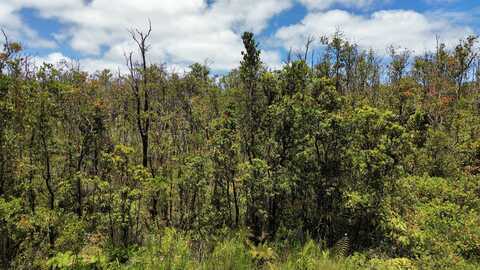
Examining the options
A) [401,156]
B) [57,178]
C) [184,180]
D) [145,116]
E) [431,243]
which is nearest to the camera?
[431,243]

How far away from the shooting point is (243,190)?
970cm

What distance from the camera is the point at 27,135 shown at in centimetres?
844

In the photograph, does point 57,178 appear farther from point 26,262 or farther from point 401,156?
point 401,156

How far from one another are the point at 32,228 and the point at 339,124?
24.3 ft

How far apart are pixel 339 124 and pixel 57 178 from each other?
24.9 ft

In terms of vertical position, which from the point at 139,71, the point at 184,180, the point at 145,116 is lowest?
the point at 184,180

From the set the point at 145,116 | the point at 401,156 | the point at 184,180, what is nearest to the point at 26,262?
the point at 184,180

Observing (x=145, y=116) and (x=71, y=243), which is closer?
(x=71, y=243)

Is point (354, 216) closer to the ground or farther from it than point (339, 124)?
closer to the ground

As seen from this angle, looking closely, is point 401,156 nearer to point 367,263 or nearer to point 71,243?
point 367,263

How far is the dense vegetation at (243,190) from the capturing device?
7.12 meters

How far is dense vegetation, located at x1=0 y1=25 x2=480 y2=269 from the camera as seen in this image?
23.4ft

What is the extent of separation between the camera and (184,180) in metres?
10.4

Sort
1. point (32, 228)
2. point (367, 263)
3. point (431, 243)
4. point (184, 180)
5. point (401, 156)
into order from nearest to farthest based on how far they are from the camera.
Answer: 1. point (367, 263)
2. point (32, 228)
3. point (431, 243)
4. point (401, 156)
5. point (184, 180)
